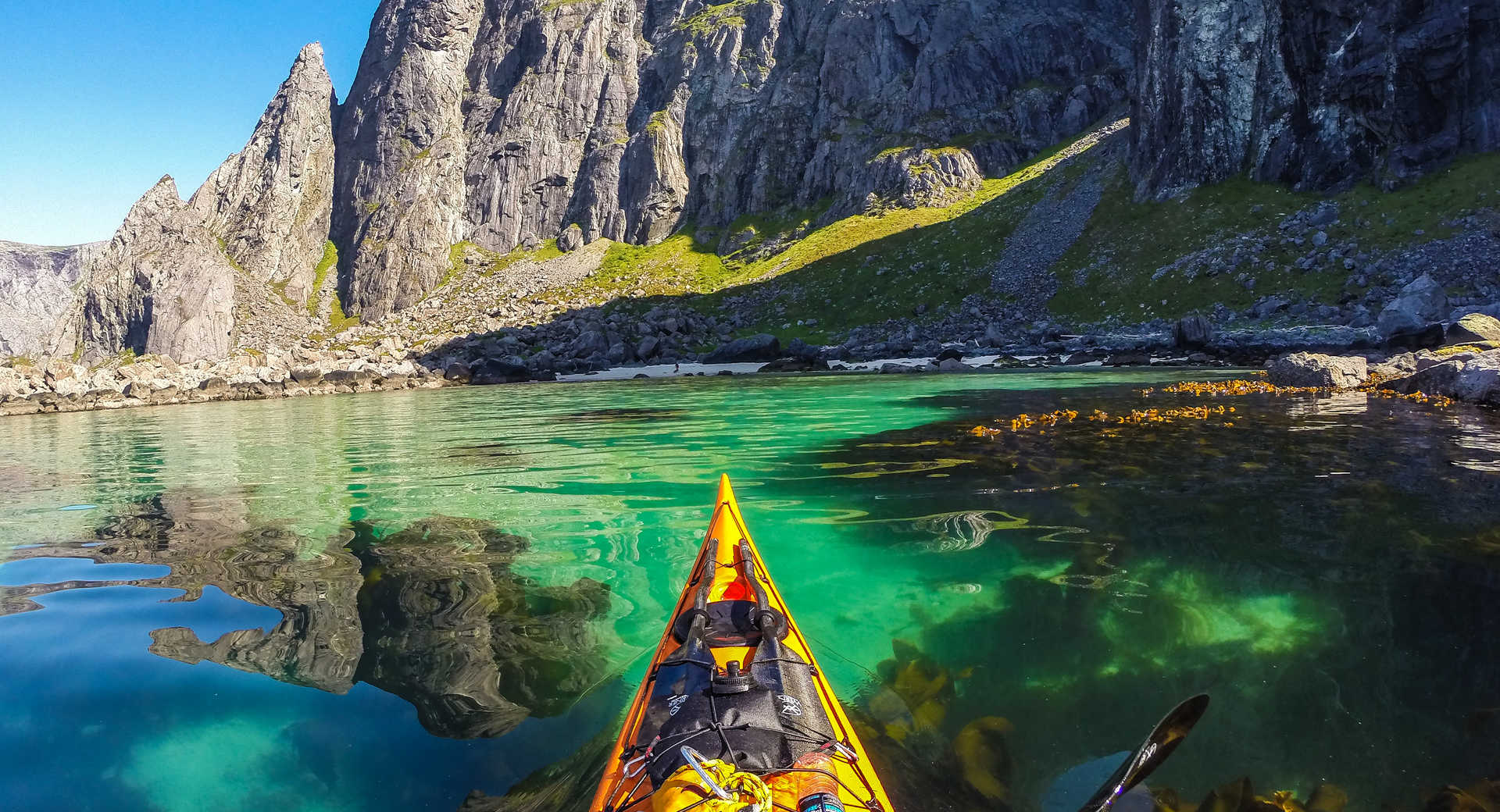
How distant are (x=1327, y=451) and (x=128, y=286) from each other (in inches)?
5456

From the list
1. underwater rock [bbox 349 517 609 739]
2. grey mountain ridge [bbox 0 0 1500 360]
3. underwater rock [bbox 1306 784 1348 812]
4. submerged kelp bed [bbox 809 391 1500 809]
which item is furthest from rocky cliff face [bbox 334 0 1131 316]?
underwater rock [bbox 1306 784 1348 812]

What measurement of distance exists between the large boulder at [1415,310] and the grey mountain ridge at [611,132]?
1316 inches

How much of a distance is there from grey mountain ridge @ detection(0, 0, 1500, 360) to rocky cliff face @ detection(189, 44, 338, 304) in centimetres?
44

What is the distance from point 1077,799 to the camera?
455 cm

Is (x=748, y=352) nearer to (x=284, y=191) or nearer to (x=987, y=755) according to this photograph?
(x=987, y=755)

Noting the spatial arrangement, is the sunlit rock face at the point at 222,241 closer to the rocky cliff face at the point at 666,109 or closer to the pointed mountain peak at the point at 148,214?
the pointed mountain peak at the point at 148,214

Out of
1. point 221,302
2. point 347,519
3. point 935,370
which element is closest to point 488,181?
point 221,302

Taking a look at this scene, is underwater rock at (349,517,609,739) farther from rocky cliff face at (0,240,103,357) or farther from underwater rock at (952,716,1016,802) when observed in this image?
rocky cliff face at (0,240,103,357)

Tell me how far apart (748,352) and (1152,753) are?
56.5 metres

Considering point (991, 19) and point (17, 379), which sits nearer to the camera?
point (17, 379)

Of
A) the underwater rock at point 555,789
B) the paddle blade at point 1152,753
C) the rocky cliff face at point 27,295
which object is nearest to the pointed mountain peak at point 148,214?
the rocky cliff face at point 27,295

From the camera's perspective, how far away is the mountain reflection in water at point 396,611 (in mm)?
6043

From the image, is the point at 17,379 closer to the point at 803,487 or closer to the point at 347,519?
the point at 347,519

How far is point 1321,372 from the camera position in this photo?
23.2 meters
